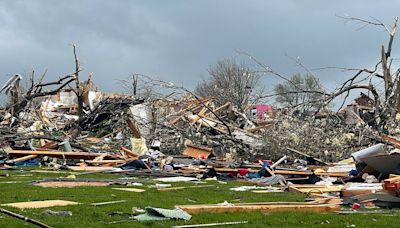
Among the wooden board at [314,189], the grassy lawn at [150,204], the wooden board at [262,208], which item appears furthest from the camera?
the wooden board at [314,189]

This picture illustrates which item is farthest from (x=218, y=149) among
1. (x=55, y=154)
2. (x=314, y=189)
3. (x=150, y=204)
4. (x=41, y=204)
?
(x=41, y=204)

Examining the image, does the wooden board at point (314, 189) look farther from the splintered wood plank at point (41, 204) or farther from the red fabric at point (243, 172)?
the splintered wood plank at point (41, 204)

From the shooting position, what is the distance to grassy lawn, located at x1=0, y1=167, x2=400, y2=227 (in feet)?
22.5

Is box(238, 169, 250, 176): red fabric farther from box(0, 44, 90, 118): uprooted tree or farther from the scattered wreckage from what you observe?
box(0, 44, 90, 118): uprooted tree

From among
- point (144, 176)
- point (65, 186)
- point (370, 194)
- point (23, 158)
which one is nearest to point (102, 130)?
point (23, 158)

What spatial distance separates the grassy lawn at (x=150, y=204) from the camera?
685cm

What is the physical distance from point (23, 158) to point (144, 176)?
190 inches

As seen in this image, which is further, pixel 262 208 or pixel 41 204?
pixel 41 204

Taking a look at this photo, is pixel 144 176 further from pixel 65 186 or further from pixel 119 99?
pixel 119 99

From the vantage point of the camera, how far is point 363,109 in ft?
81.8

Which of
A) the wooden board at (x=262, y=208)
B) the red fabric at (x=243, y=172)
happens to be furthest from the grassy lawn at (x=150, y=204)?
the red fabric at (x=243, y=172)

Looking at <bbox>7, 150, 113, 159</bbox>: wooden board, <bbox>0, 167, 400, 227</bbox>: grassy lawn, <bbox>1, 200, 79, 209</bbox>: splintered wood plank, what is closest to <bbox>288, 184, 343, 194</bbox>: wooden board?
<bbox>0, 167, 400, 227</bbox>: grassy lawn

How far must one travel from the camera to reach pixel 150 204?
8641mm

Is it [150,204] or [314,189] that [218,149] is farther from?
[150,204]
